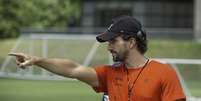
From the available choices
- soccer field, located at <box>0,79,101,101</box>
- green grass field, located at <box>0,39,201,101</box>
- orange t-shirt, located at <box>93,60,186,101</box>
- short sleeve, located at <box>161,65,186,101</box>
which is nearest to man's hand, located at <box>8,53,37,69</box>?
orange t-shirt, located at <box>93,60,186,101</box>

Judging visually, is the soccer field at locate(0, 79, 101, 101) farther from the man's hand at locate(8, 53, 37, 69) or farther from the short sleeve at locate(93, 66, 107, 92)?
the man's hand at locate(8, 53, 37, 69)

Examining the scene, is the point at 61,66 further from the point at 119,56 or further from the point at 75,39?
the point at 75,39

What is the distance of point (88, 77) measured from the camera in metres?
5.77

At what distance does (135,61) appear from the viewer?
5.63 meters

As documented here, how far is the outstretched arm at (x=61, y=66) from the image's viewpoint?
214 inches

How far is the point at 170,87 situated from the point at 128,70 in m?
0.36

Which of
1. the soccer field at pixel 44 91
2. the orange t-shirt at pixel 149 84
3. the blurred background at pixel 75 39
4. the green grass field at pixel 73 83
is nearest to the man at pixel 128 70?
the orange t-shirt at pixel 149 84

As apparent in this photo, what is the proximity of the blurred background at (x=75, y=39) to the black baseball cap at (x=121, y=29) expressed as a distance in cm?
454

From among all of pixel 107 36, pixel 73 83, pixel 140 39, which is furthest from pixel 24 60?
pixel 73 83

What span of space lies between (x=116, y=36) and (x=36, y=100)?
1292 cm

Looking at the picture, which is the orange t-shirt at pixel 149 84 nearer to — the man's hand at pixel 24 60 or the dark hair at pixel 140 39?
the dark hair at pixel 140 39

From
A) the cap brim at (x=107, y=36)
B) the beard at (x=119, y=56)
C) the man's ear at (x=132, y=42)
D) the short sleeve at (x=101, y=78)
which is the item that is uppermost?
the cap brim at (x=107, y=36)

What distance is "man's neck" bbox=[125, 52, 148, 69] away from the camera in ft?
18.5

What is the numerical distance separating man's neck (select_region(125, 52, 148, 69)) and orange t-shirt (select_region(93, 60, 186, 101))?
0.12 ft
